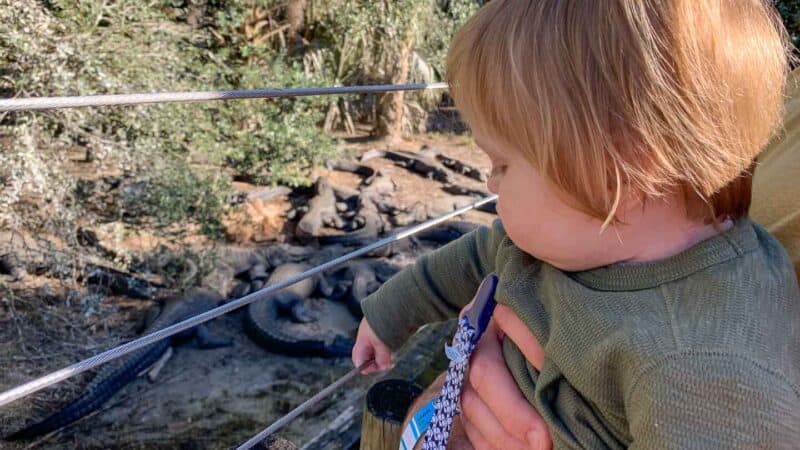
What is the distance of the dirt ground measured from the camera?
3658mm

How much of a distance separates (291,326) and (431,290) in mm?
4224

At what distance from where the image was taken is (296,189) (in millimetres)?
8812

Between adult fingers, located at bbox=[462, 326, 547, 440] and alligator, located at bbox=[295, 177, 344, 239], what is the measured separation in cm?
659

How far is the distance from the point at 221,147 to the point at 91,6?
232cm

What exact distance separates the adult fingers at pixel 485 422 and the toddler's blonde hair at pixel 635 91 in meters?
0.38

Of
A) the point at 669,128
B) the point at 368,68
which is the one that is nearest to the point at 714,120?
the point at 669,128

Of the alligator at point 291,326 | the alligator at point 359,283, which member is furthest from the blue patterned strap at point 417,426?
the alligator at point 359,283

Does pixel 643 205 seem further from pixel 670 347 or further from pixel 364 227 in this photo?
pixel 364 227

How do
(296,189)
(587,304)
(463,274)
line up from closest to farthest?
(587,304) → (463,274) → (296,189)

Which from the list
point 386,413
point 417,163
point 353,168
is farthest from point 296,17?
point 386,413

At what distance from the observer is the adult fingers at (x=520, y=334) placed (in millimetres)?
940

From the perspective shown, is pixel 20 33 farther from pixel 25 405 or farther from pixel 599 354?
pixel 599 354

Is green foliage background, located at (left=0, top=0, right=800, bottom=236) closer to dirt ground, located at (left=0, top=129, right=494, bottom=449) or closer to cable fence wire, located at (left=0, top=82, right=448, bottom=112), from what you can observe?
dirt ground, located at (left=0, top=129, right=494, bottom=449)

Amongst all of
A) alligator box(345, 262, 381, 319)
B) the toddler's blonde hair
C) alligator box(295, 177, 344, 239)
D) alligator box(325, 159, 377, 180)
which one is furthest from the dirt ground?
alligator box(325, 159, 377, 180)
